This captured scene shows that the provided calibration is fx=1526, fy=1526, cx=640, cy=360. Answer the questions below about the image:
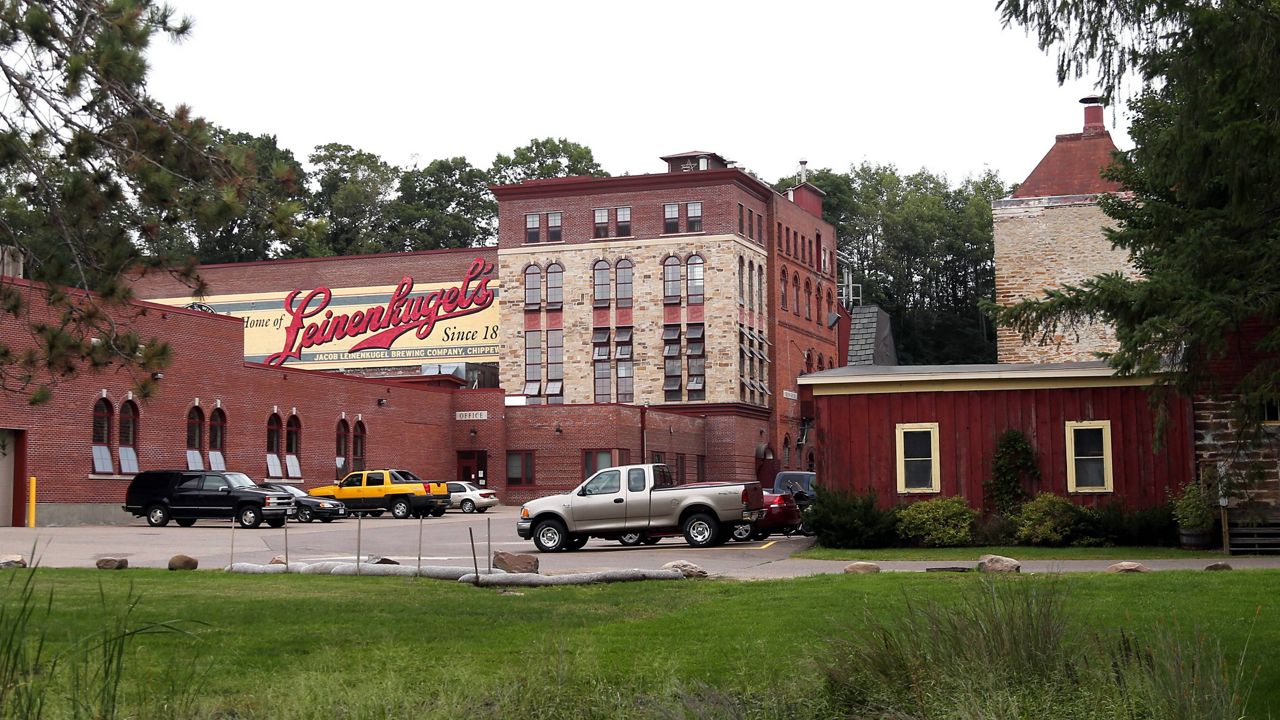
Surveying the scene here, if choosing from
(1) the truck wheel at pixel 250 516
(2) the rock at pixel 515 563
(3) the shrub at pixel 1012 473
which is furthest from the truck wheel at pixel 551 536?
(1) the truck wheel at pixel 250 516

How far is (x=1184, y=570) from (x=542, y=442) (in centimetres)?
4877

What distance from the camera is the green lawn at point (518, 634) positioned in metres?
8.57

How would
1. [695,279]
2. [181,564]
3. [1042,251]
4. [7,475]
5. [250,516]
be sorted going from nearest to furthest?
[181,564] < [250,516] < [7,475] < [1042,251] < [695,279]

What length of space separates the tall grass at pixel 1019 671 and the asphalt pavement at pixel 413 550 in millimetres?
9774

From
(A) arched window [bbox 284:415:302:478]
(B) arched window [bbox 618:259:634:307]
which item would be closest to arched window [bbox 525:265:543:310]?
(B) arched window [bbox 618:259:634:307]

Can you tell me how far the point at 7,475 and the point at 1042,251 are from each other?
33290 mm

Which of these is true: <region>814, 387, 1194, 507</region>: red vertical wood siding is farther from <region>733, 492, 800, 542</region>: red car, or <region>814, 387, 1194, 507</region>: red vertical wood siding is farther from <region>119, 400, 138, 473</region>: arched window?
<region>119, 400, 138, 473</region>: arched window

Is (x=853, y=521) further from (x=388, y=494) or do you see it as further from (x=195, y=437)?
(x=195, y=437)

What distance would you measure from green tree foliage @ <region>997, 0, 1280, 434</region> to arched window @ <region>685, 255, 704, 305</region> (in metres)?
53.3

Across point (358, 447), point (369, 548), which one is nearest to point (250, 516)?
point (369, 548)

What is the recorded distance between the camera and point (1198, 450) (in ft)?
94.2

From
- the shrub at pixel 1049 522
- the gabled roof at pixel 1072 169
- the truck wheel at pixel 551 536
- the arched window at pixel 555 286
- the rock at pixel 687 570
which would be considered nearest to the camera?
the rock at pixel 687 570

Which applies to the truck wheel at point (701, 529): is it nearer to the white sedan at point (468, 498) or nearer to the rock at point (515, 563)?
the rock at point (515, 563)

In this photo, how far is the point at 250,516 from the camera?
42781 mm
